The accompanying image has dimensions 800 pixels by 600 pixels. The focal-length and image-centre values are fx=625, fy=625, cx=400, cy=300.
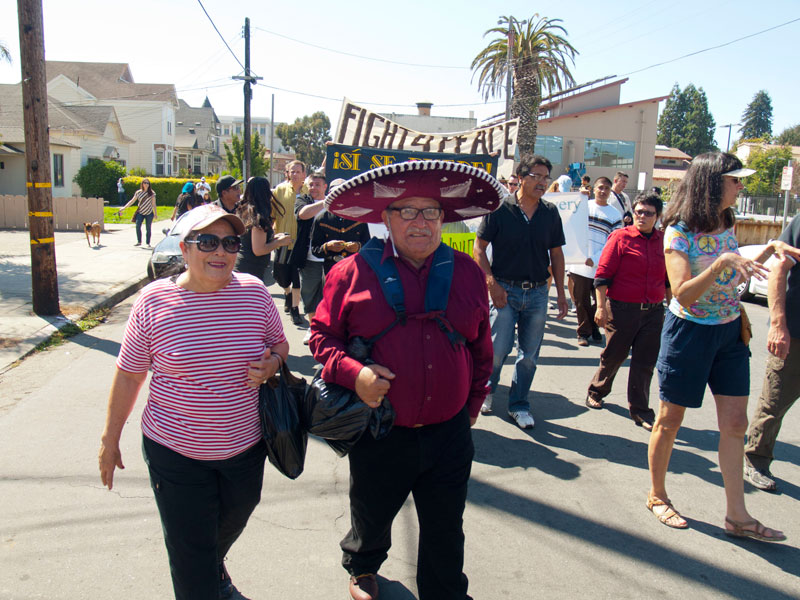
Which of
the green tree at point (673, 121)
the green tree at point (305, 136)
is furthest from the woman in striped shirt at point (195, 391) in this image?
the green tree at point (673, 121)

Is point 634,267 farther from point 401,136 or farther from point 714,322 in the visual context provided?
point 401,136

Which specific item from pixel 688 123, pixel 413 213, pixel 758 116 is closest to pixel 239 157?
pixel 413 213

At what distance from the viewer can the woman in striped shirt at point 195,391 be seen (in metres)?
2.35

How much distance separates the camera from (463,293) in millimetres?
2523

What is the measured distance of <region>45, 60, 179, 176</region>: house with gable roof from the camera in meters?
49.2

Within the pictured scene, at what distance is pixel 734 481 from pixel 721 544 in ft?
1.12

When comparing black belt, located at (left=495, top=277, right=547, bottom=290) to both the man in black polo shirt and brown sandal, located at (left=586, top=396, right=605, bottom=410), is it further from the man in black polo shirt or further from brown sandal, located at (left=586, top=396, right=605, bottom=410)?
brown sandal, located at (left=586, top=396, right=605, bottom=410)

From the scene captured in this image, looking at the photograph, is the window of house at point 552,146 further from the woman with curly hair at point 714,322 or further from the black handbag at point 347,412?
the black handbag at point 347,412

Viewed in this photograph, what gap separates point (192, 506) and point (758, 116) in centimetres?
14511

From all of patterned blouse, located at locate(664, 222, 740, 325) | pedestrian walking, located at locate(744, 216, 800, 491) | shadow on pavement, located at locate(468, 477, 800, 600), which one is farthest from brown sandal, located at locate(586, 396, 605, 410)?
patterned blouse, located at locate(664, 222, 740, 325)

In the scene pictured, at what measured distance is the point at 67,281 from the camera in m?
10.8

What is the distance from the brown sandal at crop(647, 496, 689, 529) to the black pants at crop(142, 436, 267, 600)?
2450 millimetres

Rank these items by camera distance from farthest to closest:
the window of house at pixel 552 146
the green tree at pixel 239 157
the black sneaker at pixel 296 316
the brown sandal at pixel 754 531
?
the green tree at pixel 239 157, the window of house at pixel 552 146, the black sneaker at pixel 296 316, the brown sandal at pixel 754 531

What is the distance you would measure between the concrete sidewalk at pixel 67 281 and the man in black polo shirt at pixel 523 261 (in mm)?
4867
